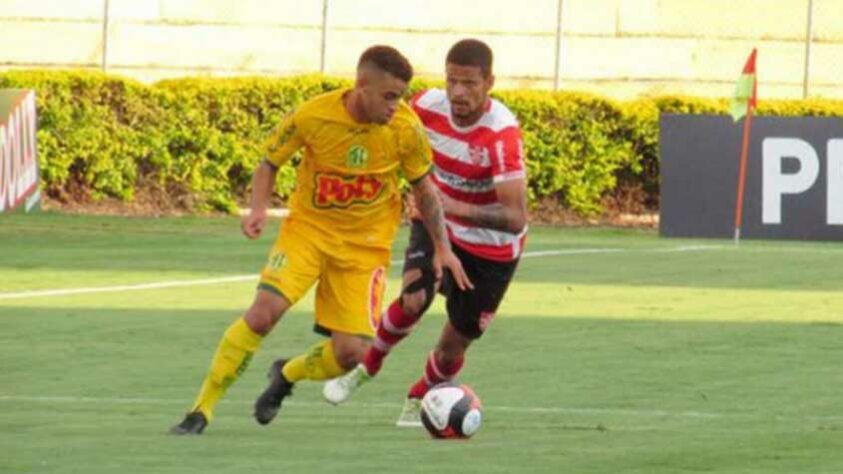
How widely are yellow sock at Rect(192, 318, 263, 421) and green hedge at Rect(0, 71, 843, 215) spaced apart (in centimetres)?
2069

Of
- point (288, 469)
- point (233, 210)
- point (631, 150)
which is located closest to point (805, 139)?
point (631, 150)

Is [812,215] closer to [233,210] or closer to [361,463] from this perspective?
[233,210]

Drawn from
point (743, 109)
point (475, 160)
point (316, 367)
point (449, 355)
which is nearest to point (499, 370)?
point (449, 355)

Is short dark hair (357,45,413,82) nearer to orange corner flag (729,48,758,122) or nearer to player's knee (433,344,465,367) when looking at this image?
player's knee (433,344,465,367)

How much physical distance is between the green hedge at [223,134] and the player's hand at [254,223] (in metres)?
20.8

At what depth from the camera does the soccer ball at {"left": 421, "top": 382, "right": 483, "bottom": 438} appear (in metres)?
12.2

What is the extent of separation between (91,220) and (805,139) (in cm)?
848

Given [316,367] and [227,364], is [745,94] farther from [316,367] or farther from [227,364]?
[227,364]

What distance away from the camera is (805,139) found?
3216cm

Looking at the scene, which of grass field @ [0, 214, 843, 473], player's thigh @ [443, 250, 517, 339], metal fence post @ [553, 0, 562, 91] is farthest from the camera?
metal fence post @ [553, 0, 562, 91]

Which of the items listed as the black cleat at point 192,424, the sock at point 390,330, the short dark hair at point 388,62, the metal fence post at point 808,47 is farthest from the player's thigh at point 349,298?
the metal fence post at point 808,47

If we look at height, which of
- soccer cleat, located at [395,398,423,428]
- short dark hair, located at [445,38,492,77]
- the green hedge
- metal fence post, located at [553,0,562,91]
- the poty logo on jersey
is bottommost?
the green hedge

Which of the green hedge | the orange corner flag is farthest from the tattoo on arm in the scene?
the green hedge

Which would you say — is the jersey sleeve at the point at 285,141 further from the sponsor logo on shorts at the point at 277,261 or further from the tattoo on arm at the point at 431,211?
the tattoo on arm at the point at 431,211
